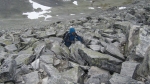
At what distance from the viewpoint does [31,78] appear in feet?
30.7

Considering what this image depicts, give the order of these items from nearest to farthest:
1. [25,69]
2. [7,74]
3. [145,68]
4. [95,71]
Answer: [145,68]
[7,74]
[95,71]
[25,69]

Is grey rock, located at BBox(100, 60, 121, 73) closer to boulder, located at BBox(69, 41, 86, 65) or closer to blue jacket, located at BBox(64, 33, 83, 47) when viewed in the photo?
boulder, located at BBox(69, 41, 86, 65)

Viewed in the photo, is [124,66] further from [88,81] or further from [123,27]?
[123,27]

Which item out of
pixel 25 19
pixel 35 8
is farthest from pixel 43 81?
pixel 35 8

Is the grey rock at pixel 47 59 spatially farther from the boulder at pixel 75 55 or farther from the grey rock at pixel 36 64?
the boulder at pixel 75 55

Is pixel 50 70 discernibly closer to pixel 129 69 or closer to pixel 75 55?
pixel 75 55

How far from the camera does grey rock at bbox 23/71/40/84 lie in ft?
30.1

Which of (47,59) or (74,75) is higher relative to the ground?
(47,59)

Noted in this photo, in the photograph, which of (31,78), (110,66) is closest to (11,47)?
(31,78)

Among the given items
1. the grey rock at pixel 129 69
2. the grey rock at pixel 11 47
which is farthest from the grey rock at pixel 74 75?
the grey rock at pixel 11 47

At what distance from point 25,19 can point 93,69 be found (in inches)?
1191

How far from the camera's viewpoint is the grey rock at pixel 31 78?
9.16 m

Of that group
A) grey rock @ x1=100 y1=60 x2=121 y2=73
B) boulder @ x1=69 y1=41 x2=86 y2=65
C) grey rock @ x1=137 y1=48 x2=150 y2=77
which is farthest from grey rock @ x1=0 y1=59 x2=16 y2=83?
grey rock @ x1=137 y1=48 x2=150 y2=77

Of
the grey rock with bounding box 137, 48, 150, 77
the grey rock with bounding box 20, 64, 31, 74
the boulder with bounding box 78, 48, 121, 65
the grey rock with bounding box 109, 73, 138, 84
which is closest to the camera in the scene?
the grey rock with bounding box 109, 73, 138, 84
